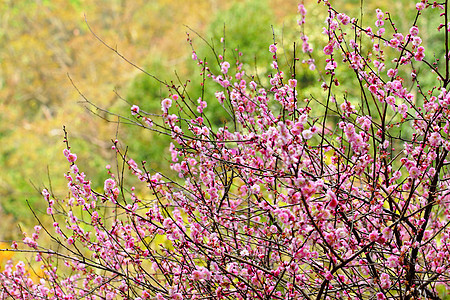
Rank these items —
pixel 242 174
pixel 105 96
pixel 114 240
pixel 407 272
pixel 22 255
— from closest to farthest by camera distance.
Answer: pixel 407 272 < pixel 114 240 < pixel 242 174 < pixel 22 255 < pixel 105 96

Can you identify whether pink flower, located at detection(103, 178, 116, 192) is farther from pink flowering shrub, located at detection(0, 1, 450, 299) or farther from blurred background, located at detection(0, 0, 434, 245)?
blurred background, located at detection(0, 0, 434, 245)

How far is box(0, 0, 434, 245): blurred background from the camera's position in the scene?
10852 millimetres

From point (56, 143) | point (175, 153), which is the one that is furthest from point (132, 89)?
point (175, 153)

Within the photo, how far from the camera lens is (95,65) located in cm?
1642

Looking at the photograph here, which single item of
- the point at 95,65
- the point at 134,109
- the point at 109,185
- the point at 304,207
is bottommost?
the point at 304,207

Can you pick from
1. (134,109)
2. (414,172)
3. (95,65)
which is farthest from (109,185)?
(95,65)

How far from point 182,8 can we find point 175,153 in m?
17.7

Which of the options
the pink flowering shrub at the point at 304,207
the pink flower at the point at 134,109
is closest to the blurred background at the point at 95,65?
the pink flowering shrub at the point at 304,207

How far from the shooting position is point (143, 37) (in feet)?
62.4

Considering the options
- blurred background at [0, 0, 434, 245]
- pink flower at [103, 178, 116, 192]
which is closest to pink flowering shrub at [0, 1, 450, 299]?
pink flower at [103, 178, 116, 192]

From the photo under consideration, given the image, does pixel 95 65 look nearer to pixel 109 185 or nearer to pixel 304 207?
pixel 109 185

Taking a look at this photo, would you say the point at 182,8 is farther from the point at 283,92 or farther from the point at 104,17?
the point at 283,92

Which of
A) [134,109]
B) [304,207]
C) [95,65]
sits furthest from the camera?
[95,65]

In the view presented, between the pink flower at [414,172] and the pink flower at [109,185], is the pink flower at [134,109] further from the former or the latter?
the pink flower at [414,172]
